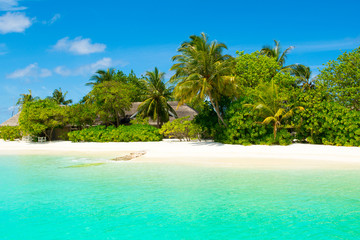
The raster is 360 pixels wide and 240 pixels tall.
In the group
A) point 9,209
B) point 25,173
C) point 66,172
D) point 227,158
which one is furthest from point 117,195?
point 227,158

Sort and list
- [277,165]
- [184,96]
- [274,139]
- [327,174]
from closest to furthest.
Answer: [327,174] → [277,165] → [274,139] → [184,96]

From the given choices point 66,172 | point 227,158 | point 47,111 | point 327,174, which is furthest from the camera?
point 47,111

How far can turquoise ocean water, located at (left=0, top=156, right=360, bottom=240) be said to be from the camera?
5.42 m

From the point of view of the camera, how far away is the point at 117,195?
7.91 metres

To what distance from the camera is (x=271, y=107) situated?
18469 millimetres

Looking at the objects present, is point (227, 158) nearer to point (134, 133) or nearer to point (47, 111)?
point (134, 133)

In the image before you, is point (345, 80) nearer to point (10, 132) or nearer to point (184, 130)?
point (184, 130)

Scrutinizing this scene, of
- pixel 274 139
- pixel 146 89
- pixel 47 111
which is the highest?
pixel 146 89

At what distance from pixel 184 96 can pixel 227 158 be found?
21.2 feet

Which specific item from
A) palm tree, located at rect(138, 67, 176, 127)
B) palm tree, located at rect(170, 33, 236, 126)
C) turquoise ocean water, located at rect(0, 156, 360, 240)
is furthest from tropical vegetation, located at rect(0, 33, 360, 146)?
turquoise ocean water, located at rect(0, 156, 360, 240)

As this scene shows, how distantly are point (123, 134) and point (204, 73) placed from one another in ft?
26.2

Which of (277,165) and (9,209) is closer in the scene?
(9,209)

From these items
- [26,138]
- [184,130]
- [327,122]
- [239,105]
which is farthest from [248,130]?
[26,138]

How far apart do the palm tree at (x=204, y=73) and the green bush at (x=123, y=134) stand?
15.8ft
